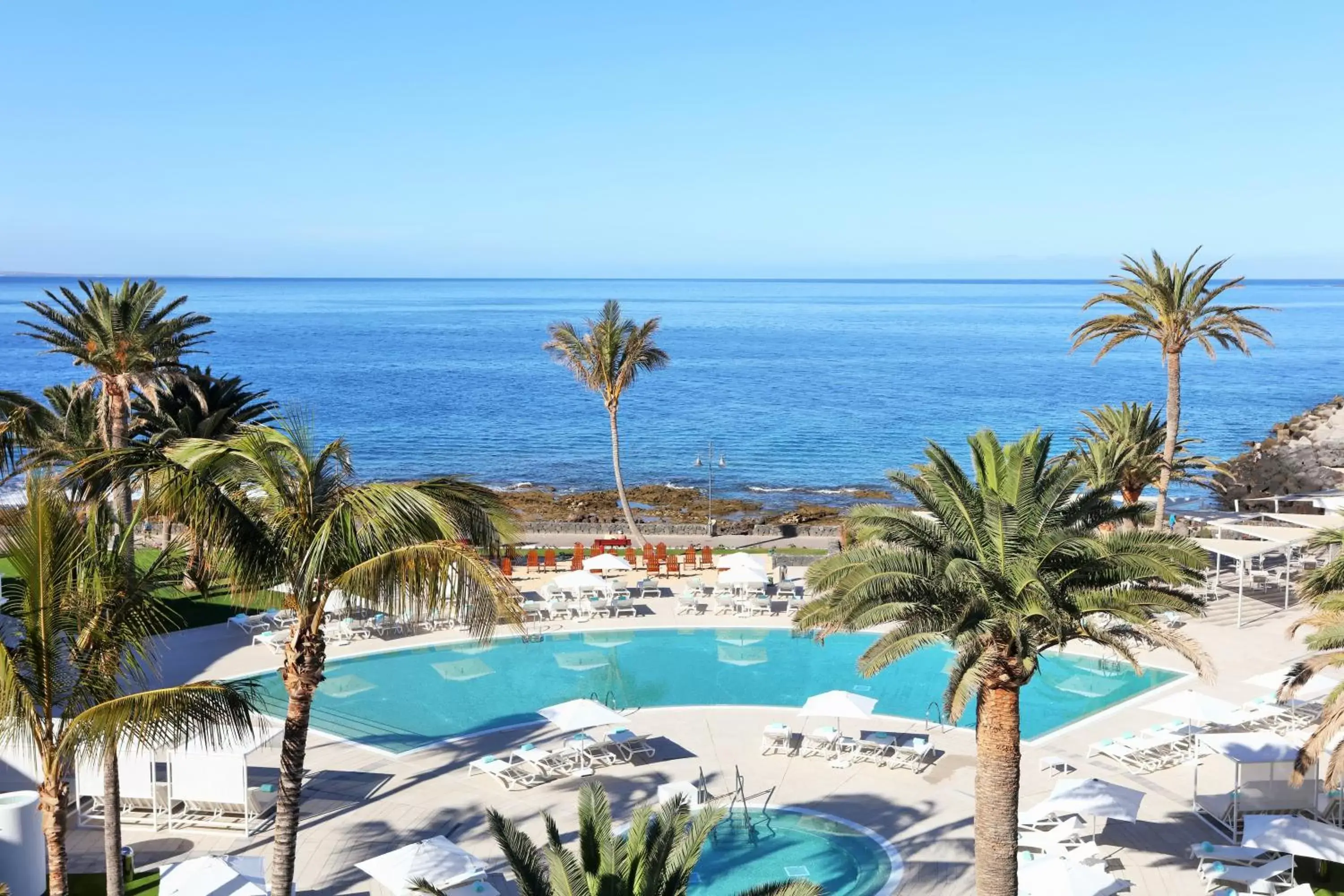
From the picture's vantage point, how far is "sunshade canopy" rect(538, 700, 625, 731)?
18.0 m

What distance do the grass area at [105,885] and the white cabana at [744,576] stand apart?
15.2 meters

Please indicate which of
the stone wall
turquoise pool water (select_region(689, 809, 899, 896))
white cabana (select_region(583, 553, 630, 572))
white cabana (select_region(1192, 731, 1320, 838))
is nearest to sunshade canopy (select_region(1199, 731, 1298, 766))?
white cabana (select_region(1192, 731, 1320, 838))

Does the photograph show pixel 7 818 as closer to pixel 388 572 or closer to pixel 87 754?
pixel 87 754

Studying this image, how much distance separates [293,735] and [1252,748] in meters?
12.8

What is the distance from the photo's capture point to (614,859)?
984 cm

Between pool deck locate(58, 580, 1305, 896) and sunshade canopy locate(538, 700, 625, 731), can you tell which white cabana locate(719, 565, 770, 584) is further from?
sunshade canopy locate(538, 700, 625, 731)

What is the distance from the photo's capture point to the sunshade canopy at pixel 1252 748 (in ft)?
53.1

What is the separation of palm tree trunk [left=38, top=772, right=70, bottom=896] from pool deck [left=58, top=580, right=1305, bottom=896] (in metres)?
4.24

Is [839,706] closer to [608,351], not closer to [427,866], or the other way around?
[427,866]

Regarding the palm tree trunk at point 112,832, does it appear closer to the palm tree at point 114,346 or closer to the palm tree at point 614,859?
the palm tree at point 614,859

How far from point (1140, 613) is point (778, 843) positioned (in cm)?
→ 597

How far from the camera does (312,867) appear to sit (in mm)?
14742

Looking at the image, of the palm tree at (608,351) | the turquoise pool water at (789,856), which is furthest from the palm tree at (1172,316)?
the turquoise pool water at (789,856)

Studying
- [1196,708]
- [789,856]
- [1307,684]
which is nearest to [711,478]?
[1307,684]
